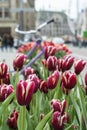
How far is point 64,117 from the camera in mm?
2215

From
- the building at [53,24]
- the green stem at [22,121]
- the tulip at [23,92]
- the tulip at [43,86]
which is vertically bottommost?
the building at [53,24]

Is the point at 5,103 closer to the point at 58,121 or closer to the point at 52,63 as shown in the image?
the point at 58,121

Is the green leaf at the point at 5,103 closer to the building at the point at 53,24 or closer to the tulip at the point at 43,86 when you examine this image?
the tulip at the point at 43,86

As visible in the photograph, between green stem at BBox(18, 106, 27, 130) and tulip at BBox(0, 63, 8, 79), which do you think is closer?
green stem at BBox(18, 106, 27, 130)

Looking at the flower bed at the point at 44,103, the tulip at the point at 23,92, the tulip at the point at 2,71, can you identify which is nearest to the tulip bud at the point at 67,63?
the flower bed at the point at 44,103

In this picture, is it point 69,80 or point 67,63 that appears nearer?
point 69,80

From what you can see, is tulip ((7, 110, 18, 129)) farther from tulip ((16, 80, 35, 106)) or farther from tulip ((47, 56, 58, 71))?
tulip ((47, 56, 58, 71))

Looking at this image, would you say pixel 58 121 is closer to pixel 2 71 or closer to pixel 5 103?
pixel 5 103

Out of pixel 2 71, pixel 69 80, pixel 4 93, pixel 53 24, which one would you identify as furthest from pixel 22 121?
pixel 53 24

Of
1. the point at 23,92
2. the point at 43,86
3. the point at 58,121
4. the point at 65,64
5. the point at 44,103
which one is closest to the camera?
the point at 23,92

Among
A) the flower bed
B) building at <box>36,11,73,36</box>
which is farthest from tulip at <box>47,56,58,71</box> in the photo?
building at <box>36,11,73,36</box>

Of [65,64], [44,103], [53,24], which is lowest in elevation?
[53,24]

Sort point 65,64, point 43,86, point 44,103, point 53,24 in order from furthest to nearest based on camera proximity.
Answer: point 53,24 < point 65,64 < point 43,86 < point 44,103

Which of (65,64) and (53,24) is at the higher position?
(65,64)
